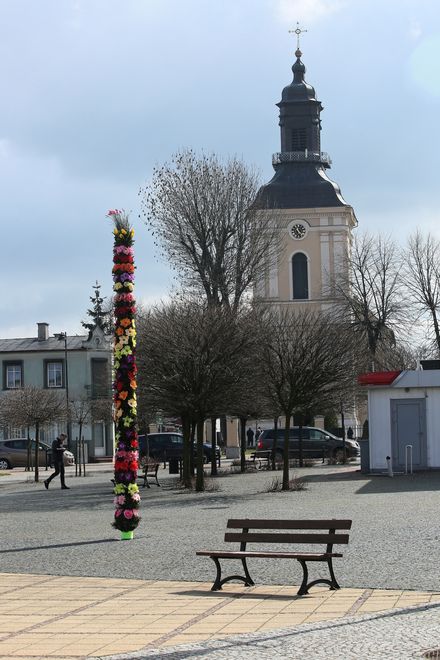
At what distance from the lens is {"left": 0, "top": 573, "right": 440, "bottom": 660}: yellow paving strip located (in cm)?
1058

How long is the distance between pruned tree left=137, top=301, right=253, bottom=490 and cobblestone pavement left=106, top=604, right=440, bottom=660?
21.2 meters

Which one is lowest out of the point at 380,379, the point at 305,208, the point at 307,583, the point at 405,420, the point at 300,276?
the point at 307,583

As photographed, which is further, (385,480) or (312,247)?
Result: (312,247)

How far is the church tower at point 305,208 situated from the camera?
78.6 m

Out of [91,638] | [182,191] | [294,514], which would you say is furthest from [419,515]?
[182,191]

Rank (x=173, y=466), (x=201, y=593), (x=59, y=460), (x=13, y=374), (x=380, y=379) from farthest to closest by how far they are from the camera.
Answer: (x=13, y=374), (x=173, y=466), (x=380, y=379), (x=59, y=460), (x=201, y=593)

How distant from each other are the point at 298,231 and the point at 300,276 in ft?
9.51

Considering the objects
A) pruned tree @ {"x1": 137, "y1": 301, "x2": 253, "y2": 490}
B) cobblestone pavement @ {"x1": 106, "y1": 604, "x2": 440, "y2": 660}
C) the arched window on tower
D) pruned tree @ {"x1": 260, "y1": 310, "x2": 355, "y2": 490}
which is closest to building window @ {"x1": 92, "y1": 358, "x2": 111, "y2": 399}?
the arched window on tower

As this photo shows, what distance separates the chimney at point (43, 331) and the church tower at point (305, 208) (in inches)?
556

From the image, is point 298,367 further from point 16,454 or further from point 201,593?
point 16,454

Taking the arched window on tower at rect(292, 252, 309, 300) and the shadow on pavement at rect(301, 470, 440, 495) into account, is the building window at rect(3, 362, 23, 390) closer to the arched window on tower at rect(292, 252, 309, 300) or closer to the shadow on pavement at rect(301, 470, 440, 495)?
the arched window on tower at rect(292, 252, 309, 300)

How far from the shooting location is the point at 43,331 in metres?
78.5

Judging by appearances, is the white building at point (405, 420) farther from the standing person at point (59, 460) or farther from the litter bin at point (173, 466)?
the standing person at point (59, 460)

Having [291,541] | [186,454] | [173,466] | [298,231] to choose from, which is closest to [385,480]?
[186,454]
